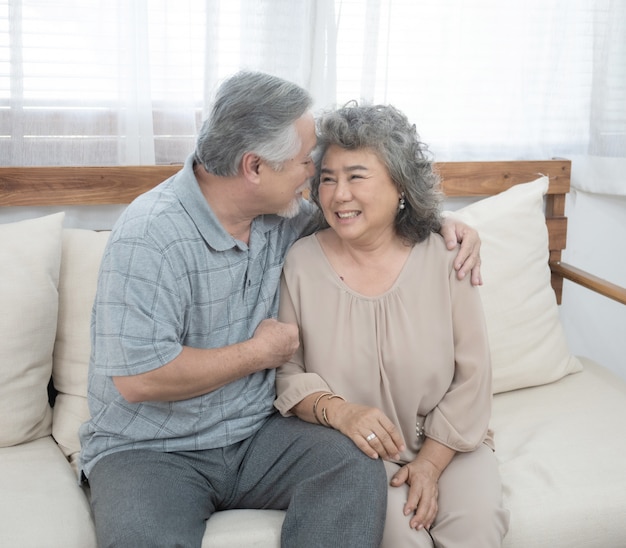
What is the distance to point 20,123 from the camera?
2.16 meters

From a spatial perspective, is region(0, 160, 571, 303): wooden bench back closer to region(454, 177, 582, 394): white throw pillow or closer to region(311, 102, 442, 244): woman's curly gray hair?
region(454, 177, 582, 394): white throw pillow

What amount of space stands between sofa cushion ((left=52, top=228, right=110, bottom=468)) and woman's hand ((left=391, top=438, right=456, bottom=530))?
820mm

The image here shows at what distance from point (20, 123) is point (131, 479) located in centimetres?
111

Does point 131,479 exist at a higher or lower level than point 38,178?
lower

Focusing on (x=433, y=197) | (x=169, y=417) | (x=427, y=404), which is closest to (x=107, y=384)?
(x=169, y=417)

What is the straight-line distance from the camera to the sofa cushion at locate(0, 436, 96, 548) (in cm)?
153

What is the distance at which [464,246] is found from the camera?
5.87ft

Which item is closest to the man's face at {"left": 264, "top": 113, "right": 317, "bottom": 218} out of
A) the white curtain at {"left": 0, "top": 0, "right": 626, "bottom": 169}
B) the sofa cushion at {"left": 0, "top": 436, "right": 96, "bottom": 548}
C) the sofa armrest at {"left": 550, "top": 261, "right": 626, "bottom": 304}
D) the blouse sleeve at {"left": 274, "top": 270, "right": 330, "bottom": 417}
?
the blouse sleeve at {"left": 274, "top": 270, "right": 330, "bottom": 417}

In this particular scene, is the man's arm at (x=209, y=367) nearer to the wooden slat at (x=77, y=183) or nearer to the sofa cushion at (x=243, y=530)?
the sofa cushion at (x=243, y=530)

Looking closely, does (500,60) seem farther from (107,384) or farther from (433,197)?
(107,384)

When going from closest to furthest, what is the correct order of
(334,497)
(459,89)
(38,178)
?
(334,497) < (38,178) < (459,89)

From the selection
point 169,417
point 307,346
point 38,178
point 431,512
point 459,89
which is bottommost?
point 431,512

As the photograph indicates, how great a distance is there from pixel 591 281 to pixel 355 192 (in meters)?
1.03

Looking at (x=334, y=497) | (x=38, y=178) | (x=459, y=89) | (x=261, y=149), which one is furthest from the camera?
(x=459, y=89)
